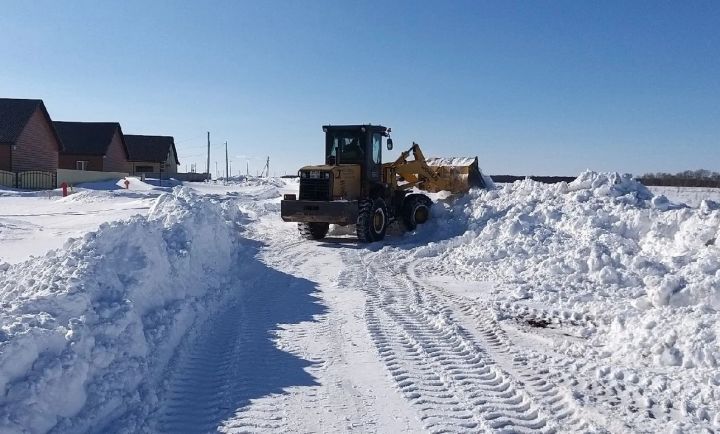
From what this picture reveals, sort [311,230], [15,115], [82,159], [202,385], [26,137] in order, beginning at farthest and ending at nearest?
[82,159] → [15,115] → [26,137] → [311,230] → [202,385]

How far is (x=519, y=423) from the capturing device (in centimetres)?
492

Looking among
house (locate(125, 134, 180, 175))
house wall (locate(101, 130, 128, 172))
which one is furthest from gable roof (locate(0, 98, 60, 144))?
house (locate(125, 134, 180, 175))

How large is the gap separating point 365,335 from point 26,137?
36970 mm

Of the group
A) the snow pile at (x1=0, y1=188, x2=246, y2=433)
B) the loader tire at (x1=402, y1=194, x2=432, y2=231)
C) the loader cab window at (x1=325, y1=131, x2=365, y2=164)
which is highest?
the loader cab window at (x1=325, y1=131, x2=365, y2=164)

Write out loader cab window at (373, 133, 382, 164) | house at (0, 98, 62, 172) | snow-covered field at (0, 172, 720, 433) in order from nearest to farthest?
1. snow-covered field at (0, 172, 720, 433)
2. loader cab window at (373, 133, 382, 164)
3. house at (0, 98, 62, 172)

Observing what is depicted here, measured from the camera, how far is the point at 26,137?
3741 cm

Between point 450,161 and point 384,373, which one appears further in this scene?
point 450,161

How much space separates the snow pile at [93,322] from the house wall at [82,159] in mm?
43015

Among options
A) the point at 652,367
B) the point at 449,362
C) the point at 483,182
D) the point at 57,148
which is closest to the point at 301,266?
the point at 449,362

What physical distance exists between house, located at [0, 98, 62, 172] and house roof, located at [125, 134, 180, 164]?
2025 centimetres

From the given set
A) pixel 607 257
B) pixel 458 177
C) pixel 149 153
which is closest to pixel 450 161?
pixel 458 177

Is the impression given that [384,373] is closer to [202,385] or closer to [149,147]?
[202,385]

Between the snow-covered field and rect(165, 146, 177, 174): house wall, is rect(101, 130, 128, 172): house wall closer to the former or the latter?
rect(165, 146, 177, 174): house wall

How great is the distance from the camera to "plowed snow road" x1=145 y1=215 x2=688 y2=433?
16.2ft
